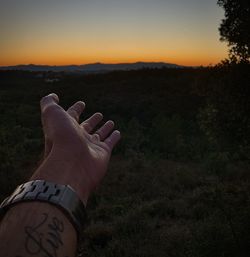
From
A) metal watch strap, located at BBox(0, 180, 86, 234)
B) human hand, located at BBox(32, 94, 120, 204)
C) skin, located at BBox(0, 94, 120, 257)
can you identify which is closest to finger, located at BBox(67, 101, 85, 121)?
skin, located at BBox(0, 94, 120, 257)

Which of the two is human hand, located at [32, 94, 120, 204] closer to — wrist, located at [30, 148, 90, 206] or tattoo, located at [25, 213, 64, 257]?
wrist, located at [30, 148, 90, 206]

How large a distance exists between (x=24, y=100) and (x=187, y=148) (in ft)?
121

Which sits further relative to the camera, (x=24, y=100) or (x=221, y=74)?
(x=24, y=100)

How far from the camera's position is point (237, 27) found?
11047 mm

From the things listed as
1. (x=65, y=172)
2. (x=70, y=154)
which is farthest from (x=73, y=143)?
(x=65, y=172)

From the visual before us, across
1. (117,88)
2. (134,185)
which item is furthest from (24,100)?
(134,185)

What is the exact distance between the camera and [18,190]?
5.17 ft

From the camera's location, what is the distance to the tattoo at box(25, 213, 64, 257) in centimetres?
129

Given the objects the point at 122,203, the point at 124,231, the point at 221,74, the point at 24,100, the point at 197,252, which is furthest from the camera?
the point at 24,100

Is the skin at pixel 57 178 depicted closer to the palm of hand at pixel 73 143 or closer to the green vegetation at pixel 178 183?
the palm of hand at pixel 73 143

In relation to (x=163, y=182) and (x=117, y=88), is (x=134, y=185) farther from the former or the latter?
(x=117, y=88)

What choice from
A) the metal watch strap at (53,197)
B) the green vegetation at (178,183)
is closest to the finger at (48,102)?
the metal watch strap at (53,197)

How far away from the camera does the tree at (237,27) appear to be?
10.6m

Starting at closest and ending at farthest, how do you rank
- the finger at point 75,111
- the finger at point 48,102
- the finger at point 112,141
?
1. the finger at point 48,102
2. the finger at point 112,141
3. the finger at point 75,111
